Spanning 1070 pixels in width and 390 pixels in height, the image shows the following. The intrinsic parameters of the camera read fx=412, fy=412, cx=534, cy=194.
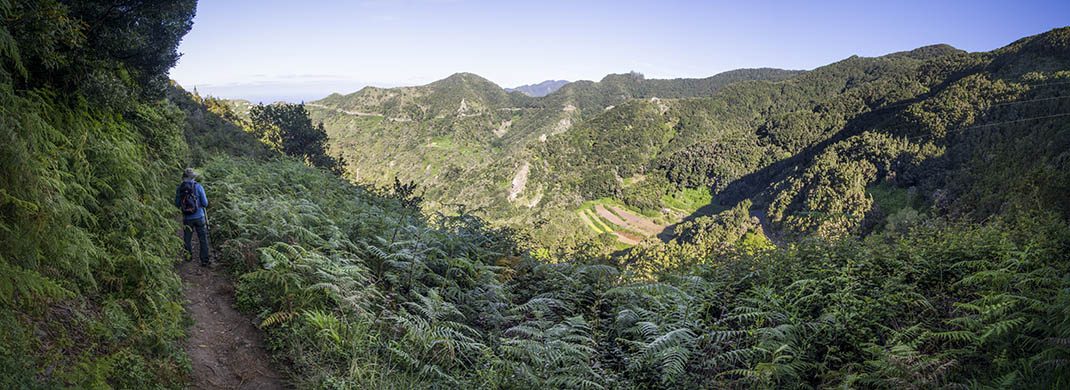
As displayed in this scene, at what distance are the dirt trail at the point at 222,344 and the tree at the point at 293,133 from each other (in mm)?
25189

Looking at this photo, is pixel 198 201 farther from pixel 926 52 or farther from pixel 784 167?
pixel 926 52

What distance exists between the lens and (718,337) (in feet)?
14.1

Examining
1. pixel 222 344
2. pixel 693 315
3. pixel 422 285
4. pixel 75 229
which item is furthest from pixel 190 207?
pixel 693 315

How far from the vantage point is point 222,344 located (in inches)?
177

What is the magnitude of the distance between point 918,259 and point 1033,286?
3.42ft

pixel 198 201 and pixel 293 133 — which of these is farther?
pixel 293 133

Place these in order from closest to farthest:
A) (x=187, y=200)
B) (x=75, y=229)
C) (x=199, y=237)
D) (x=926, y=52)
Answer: (x=75, y=229), (x=199, y=237), (x=187, y=200), (x=926, y=52)

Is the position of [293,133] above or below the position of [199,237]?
above

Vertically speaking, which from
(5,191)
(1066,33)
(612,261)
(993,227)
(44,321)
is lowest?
(612,261)

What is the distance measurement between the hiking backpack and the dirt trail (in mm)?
1212

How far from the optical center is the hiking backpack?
6520 millimetres

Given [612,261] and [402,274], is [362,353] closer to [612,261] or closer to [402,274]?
[402,274]

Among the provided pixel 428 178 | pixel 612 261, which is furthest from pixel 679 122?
pixel 612 261

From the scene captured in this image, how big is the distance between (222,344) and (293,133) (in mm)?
31166
